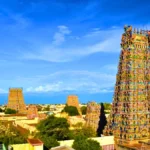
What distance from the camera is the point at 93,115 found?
37.6 meters

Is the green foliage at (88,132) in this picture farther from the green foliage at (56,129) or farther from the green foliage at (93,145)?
the green foliage at (93,145)

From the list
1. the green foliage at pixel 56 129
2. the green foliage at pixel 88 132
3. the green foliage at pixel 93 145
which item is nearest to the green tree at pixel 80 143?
the green foliage at pixel 93 145

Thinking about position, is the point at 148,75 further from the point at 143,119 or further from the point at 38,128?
the point at 38,128

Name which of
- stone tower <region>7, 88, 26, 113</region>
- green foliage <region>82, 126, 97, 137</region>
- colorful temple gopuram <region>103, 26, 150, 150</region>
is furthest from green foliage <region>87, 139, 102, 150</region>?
stone tower <region>7, 88, 26, 113</region>

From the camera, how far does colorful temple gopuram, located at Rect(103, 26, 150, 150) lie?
27234mm

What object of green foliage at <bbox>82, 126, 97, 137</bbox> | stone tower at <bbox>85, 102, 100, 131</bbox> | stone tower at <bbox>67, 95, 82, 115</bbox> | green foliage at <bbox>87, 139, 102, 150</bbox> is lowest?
green foliage at <bbox>87, 139, 102, 150</bbox>

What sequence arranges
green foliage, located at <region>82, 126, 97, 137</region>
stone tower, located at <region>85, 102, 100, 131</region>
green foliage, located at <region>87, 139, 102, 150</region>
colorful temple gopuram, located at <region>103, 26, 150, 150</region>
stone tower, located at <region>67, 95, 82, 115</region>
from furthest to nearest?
1. stone tower, located at <region>67, 95, 82, 115</region>
2. stone tower, located at <region>85, 102, 100, 131</region>
3. green foliage, located at <region>82, 126, 97, 137</region>
4. colorful temple gopuram, located at <region>103, 26, 150, 150</region>
5. green foliage, located at <region>87, 139, 102, 150</region>

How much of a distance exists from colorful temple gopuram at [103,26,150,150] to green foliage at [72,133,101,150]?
3.22 meters

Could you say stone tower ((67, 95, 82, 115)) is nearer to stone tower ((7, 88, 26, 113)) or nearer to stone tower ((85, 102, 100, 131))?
stone tower ((7, 88, 26, 113))

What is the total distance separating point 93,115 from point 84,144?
12885 mm

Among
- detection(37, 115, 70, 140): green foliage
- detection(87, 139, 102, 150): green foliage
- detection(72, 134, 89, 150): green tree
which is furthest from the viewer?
detection(37, 115, 70, 140): green foliage

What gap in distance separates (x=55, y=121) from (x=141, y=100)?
882 cm

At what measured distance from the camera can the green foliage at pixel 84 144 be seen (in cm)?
2482

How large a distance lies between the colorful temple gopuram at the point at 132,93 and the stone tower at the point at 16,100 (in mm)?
35539
